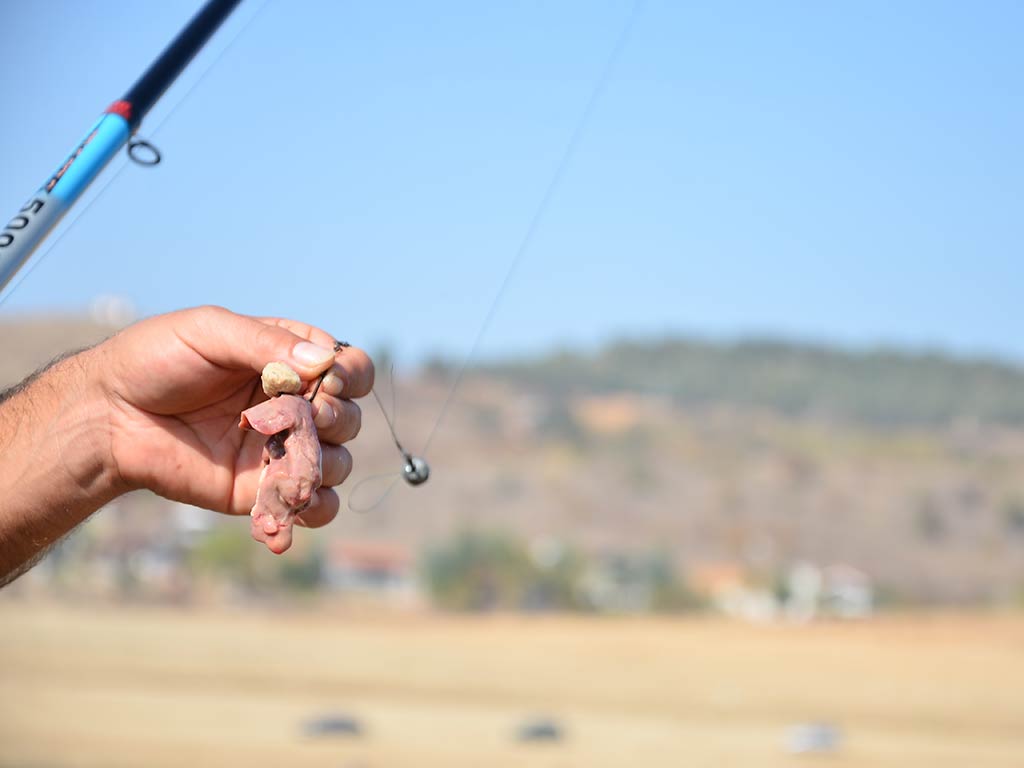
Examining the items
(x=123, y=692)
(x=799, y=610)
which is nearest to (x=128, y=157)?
(x=123, y=692)

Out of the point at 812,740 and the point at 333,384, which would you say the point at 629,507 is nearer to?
the point at 812,740

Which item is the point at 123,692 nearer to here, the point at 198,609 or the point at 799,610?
the point at 198,609

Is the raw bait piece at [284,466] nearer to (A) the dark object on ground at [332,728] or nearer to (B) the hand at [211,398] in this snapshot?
(B) the hand at [211,398]

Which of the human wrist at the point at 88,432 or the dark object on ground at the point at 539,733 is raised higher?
the dark object on ground at the point at 539,733

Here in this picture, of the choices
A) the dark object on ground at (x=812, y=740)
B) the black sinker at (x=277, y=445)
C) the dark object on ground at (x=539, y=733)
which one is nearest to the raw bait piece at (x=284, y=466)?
the black sinker at (x=277, y=445)

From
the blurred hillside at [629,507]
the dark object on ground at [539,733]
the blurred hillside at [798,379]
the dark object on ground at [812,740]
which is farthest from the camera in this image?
the blurred hillside at [798,379]

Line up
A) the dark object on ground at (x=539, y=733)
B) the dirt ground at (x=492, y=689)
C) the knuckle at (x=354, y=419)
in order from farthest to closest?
the dark object on ground at (x=539, y=733) < the dirt ground at (x=492, y=689) < the knuckle at (x=354, y=419)

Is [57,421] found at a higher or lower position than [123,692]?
lower
